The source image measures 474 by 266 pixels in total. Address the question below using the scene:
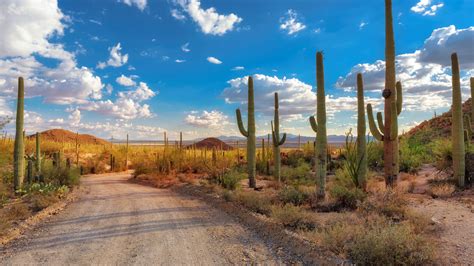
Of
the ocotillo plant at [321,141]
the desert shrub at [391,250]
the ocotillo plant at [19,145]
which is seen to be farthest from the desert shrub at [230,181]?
the desert shrub at [391,250]

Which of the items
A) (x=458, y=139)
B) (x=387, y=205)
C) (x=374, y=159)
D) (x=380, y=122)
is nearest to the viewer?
(x=387, y=205)

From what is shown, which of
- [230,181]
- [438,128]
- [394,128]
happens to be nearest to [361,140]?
[394,128]

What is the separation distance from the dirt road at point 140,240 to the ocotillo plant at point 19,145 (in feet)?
17.7

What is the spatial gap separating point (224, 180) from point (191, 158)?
9.21 metres

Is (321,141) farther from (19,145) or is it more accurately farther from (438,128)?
(438,128)

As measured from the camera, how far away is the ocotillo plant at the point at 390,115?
13.5 meters

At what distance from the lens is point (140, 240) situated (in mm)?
8070

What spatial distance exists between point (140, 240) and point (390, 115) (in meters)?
9.77

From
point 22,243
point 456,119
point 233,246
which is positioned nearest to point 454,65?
point 456,119

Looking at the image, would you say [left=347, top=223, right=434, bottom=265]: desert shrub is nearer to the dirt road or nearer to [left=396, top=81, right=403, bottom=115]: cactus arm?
the dirt road

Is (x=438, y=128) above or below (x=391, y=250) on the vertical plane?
above

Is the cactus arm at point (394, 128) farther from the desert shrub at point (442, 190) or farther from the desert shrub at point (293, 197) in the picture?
the desert shrub at point (293, 197)

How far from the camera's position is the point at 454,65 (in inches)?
581

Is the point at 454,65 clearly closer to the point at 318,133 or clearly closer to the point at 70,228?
the point at 318,133
